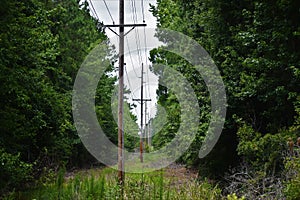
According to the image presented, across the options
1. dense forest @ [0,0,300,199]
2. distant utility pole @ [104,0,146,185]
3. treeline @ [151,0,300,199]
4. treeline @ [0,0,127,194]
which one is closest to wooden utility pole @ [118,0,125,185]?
distant utility pole @ [104,0,146,185]

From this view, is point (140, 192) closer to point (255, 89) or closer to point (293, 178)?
point (293, 178)

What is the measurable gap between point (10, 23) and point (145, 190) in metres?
6.40

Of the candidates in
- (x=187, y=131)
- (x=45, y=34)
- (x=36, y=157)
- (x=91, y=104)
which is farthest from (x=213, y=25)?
→ (x=91, y=104)

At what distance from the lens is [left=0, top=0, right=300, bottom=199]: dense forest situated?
445 inches

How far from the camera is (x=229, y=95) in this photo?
15.3 m

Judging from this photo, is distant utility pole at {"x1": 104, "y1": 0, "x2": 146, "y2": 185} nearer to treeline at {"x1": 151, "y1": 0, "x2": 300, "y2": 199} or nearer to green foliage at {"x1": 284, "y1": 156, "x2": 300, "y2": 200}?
treeline at {"x1": 151, "y1": 0, "x2": 300, "y2": 199}

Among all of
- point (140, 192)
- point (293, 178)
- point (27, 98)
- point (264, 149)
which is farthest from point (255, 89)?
point (27, 98)

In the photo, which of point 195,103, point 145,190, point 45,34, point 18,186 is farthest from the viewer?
point 195,103

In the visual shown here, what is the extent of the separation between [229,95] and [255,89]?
203 centimetres

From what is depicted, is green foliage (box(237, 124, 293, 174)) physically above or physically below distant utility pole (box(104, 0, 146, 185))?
below

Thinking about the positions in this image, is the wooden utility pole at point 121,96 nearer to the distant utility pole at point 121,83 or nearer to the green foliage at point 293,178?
the distant utility pole at point 121,83

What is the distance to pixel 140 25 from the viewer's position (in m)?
16.6

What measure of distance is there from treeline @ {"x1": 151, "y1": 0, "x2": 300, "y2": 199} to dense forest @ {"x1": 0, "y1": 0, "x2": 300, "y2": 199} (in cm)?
3

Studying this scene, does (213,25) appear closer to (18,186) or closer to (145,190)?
(145,190)
